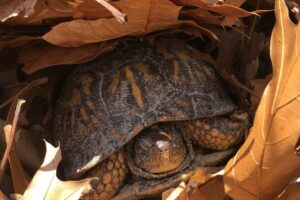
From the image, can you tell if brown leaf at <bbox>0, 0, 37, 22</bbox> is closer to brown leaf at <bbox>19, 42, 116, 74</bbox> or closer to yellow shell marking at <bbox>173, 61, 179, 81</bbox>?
brown leaf at <bbox>19, 42, 116, 74</bbox>

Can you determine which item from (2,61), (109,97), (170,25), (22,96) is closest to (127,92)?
(109,97)

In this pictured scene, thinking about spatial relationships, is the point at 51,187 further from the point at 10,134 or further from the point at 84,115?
the point at 84,115

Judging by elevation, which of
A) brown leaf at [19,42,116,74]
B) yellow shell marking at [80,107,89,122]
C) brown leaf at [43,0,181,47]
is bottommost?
yellow shell marking at [80,107,89,122]

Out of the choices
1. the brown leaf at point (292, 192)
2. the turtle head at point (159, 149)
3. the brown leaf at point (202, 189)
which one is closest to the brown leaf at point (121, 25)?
the turtle head at point (159, 149)

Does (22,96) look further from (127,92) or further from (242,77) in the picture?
(242,77)

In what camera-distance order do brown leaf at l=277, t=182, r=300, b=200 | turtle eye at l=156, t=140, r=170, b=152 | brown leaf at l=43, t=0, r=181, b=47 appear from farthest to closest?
turtle eye at l=156, t=140, r=170, b=152
brown leaf at l=43, t=0, r=181, b=47
brown leaf at l=277, t=182, r=300, b=200

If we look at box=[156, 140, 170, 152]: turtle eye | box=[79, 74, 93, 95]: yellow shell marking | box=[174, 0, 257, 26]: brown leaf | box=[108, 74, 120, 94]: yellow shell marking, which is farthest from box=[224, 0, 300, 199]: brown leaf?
box=[79, 74, 93, 95]: yellow shell marking

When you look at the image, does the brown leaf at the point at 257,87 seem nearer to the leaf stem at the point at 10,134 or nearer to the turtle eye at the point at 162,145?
the turtle eye at the point at 162,145

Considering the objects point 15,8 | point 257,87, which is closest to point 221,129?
point 257,87

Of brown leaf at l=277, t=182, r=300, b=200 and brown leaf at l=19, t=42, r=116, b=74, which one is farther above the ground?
brown leaf at l=19, t=42, r=116, b=74
